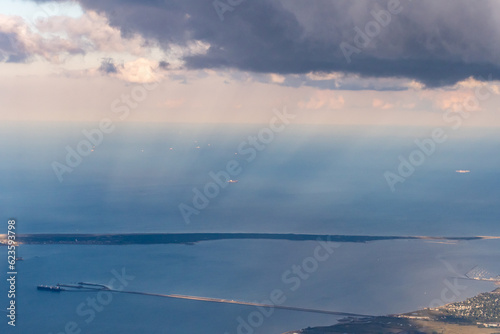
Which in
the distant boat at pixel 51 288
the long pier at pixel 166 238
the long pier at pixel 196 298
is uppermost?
the long pier at pixel 166 238

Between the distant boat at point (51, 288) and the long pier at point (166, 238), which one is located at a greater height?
the long pier at point (166, 238)

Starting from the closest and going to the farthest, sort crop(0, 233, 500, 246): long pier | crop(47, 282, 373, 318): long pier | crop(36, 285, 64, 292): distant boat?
crop(47, 282, 373, 318): long pier → crop(36, 285, 64, 292): distant boat → crop(0, 233, 500, 246): long pier

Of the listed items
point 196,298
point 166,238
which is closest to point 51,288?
point 196,298

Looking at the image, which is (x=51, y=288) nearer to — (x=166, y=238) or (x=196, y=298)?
(x=196, y=298)

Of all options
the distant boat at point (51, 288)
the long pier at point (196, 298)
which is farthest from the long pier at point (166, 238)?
the distant boat at point (51, 288)

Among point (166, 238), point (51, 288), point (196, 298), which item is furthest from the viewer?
point (166, 238)

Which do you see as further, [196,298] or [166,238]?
[166,238]

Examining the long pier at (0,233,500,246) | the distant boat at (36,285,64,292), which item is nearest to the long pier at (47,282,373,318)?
the distant boat at (36,285,64,292)

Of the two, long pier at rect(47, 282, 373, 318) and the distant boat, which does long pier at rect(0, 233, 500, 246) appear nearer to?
long pier at rect(47, 282, 373, 318)

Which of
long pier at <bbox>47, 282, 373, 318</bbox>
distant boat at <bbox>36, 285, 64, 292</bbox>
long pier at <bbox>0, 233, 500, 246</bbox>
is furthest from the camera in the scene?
long pier at <bbox>0, 233, 500, 246</bbox>

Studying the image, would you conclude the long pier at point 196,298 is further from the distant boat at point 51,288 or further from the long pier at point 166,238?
the long pier at point 166,238

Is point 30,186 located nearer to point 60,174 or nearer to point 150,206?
point 60,174

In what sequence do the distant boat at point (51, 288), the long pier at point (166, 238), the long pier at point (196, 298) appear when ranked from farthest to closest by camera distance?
the long pier at point (166, 238)
the distant boat at point (51, 288)
the long pier at point (196, 298)
